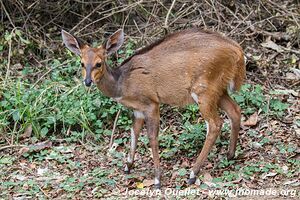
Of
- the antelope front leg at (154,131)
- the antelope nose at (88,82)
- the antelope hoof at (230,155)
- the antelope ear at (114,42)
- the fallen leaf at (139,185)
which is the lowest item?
the antelope hoof at (230,155)

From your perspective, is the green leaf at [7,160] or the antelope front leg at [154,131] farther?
the green leaf at [7,160]

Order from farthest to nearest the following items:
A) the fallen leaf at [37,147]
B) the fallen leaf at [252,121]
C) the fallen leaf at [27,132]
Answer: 1. the fallen leaf at [27,132]
2. the fallen leaf at [252,121]
3. the fallen leaf at [37,147]

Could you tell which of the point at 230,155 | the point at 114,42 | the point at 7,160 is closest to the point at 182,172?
the point at 230,155

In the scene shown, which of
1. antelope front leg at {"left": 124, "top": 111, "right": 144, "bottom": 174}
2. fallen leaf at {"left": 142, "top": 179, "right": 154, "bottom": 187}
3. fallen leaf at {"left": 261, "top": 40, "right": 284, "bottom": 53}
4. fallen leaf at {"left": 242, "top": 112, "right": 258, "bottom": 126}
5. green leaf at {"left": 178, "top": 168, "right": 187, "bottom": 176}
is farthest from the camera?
fallen leaf at {"left": 261, "top": 40, "right": 284, "bottom": 53}

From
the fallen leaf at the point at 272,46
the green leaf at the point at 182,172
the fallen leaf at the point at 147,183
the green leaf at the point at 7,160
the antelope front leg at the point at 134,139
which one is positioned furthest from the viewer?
the fallen leaf at the point at 272,46

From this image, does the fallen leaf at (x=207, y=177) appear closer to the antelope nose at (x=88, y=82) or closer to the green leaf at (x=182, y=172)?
the green leaf at (x=182, y=172)

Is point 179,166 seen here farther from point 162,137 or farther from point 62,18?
point 62,18

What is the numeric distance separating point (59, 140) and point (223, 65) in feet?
7.97

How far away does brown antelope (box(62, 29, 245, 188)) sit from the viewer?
711cm

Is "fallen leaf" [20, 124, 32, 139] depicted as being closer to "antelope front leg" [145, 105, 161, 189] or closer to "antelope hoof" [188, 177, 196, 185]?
"antelope front leg" [145, 105, 161, 189]

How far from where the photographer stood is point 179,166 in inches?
298

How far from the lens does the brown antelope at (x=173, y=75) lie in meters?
7.11

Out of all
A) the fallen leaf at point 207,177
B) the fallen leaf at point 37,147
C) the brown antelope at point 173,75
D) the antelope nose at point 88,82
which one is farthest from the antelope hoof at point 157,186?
the fallen leaf at point 37,147

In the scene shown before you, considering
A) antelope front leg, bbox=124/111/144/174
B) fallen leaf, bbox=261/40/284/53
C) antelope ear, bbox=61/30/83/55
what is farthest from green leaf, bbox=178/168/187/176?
fallen leaf, bbox=261/40/284/53
